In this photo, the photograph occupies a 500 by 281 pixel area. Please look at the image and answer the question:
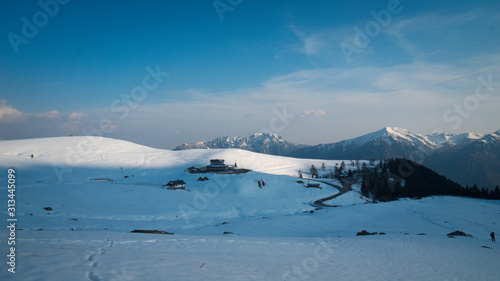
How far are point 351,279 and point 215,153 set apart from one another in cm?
10620

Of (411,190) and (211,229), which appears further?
(411,190)

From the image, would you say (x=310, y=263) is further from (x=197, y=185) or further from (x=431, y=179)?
(x=431, y=179)

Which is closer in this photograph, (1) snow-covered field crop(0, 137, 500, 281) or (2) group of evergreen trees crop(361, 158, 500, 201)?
(1) snow-covered field crop(0, 137, 500, 281)

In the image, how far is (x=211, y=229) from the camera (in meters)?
31.5

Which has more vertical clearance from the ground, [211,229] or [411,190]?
[211,229]

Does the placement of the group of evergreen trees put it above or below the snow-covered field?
below

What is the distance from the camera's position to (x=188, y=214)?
1570 inches

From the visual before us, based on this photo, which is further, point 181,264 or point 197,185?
point 197,185

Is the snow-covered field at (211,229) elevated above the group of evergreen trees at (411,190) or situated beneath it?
elevated above

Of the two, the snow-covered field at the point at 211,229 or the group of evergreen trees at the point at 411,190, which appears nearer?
the snow-covered field at the point at 211,229

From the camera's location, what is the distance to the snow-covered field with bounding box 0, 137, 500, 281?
10.2 m

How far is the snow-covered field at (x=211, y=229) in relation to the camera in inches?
401

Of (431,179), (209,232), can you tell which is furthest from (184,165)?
(431,179)

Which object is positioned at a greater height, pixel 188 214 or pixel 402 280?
pixel 402 280
